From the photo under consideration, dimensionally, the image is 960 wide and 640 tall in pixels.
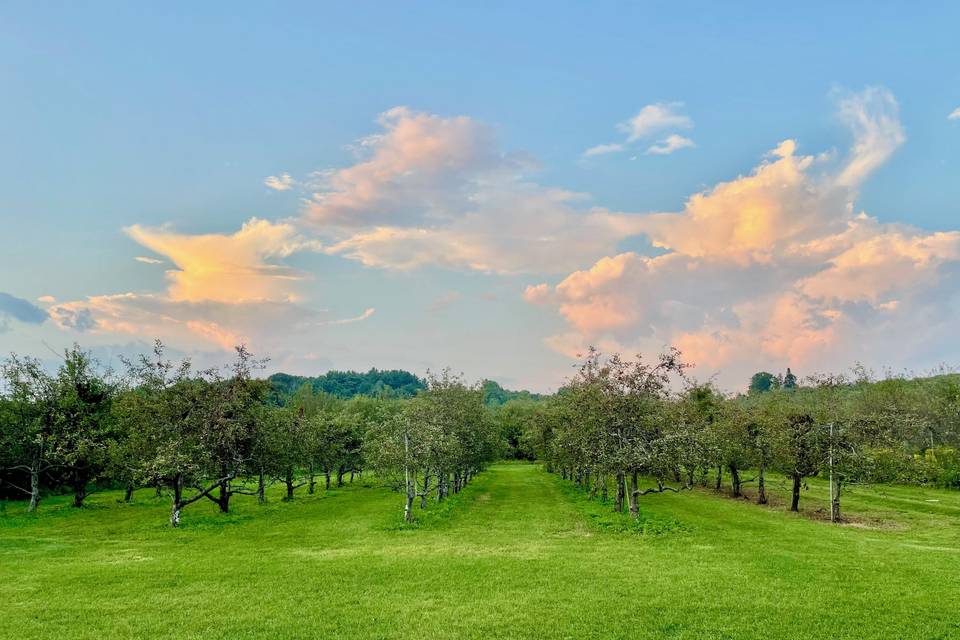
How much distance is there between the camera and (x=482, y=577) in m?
24.8

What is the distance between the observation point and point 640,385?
43219 millimetres

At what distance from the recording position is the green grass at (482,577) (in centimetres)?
1892

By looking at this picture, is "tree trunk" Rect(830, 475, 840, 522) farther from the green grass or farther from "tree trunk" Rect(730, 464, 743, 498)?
"tree trunk" Rect(730, 464, 743, 498)

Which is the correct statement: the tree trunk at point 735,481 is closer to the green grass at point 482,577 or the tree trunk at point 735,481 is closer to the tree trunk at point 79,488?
the green grass at point 482,577

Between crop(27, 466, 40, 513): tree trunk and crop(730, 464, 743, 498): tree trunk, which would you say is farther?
crop(730, 464, 743, 498): tree trunk

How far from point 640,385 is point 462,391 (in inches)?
982

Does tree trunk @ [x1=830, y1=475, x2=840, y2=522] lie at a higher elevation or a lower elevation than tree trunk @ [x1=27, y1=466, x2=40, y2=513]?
higher

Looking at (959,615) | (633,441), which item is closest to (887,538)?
(633,441)

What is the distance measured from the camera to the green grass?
745 inches

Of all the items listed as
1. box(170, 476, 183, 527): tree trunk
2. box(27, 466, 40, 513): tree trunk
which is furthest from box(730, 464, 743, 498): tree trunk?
box(27, 466, 40, 513): tree trunk

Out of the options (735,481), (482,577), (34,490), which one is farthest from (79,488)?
(735,481)

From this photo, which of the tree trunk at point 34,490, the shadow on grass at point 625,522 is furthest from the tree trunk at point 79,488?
the shadow on grass at point 625,522

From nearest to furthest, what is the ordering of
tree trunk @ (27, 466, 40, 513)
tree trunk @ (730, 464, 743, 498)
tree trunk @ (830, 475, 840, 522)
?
tree trunk @ (830, 475, 840, 522) → tree trunk @ (27, 466, 40, 513) → tree trunk @ (730, 464, 743, 498)

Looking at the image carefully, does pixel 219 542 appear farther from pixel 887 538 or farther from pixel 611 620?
pixel 887 538
